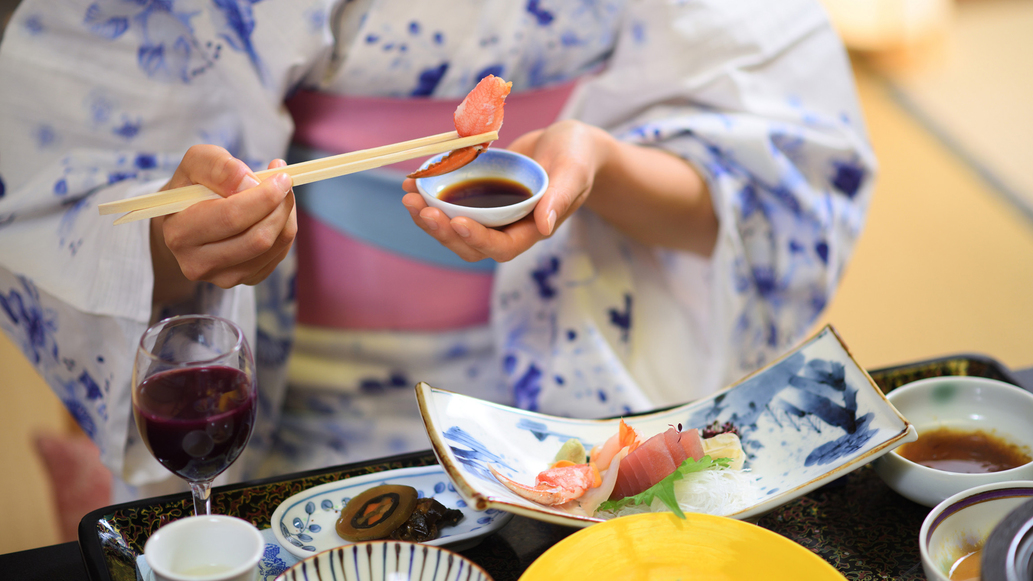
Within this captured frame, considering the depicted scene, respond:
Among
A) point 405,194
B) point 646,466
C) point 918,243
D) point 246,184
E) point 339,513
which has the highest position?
point 246,184

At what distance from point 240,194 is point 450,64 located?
22.6 inches

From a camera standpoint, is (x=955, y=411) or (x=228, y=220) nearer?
(x=228, y=220)

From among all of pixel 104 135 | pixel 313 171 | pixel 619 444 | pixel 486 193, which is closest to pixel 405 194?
pixel 486 193

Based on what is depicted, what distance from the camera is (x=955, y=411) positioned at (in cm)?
107

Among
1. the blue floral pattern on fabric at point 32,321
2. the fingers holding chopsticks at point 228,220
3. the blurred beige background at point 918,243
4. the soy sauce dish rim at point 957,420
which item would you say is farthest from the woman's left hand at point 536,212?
the blurred beige background at point 918,243

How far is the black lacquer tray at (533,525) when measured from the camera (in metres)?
0.87

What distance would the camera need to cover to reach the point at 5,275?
1237 mm

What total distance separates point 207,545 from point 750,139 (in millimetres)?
1099

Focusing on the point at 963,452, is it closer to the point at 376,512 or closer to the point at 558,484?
the point at 558,484

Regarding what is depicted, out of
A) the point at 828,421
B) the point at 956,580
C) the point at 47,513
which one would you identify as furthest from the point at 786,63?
the point at 47,513

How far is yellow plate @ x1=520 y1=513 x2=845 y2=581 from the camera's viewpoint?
0.77 meters

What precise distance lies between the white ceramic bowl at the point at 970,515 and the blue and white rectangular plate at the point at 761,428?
0.28ft

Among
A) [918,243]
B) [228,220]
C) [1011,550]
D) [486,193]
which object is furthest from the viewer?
[918,243]

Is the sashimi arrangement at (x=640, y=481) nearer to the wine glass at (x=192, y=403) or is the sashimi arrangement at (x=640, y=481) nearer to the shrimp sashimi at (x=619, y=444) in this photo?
the shrimp sashimi at (x=619, y=444)
